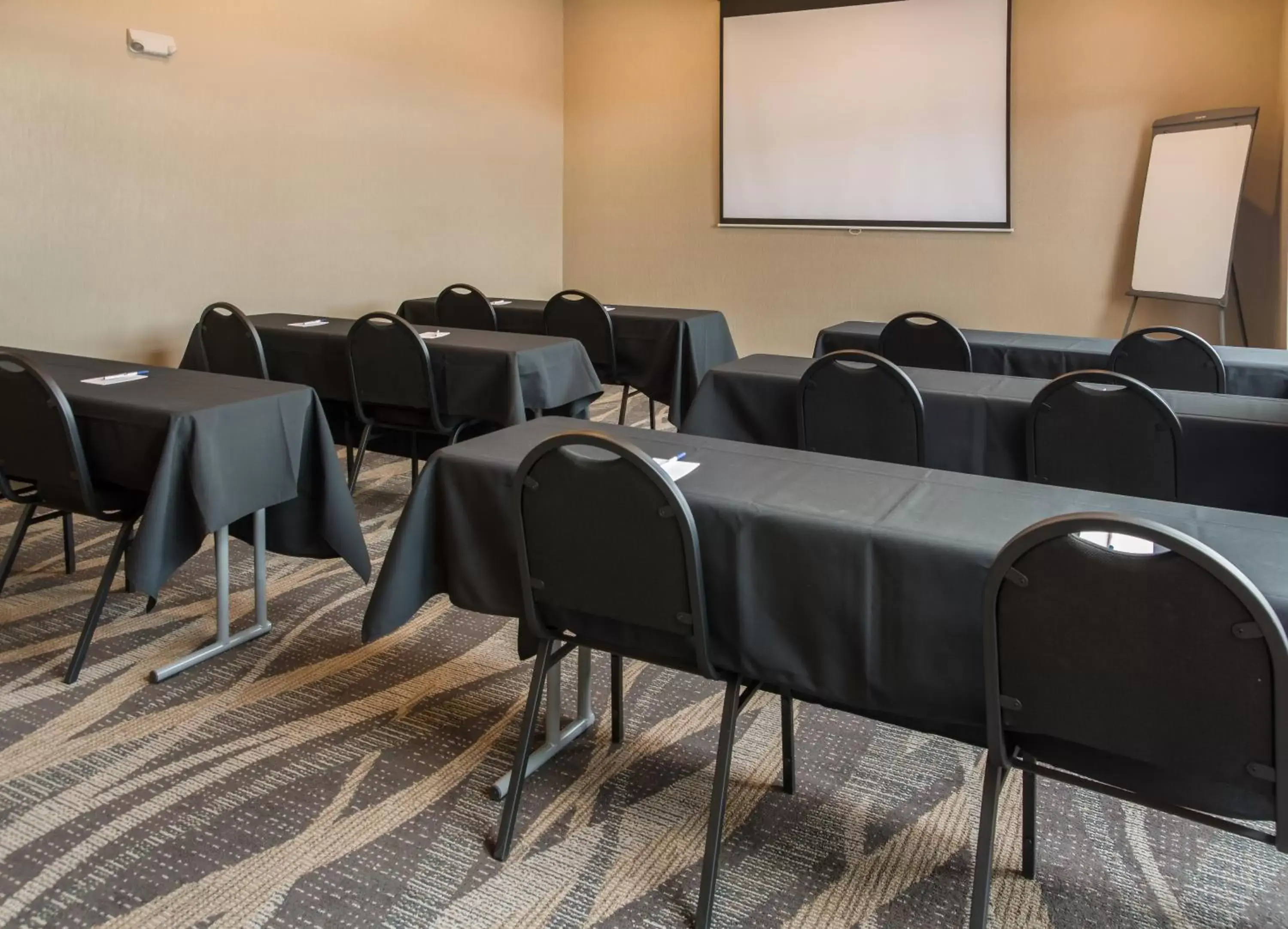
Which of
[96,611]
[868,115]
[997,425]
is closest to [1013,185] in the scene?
[868,115]

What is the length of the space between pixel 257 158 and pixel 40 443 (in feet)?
10.9

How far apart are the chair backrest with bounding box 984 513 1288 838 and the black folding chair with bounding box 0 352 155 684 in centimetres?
238

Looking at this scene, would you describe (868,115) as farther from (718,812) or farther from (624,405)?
(718,812)

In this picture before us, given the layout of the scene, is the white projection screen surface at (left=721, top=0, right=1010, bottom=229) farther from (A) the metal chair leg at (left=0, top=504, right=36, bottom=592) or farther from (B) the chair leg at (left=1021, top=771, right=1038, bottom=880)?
(A) the metal chair leg at (left=0, top=504, right=36, bottom=592)

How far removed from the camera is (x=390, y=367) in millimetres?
4098

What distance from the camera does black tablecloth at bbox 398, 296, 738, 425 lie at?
5.27 meters

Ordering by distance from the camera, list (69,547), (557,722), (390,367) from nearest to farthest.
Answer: (557,722)
(69,547)
(390,367)

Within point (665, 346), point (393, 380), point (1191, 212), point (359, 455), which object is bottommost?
point (359, 455)

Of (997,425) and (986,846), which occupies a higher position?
(997,425)

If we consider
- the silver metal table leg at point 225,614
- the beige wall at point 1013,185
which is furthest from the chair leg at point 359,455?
the beige wall at point 1013,185

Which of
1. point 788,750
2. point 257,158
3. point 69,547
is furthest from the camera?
point 257,158

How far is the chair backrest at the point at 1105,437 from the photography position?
8.87ft

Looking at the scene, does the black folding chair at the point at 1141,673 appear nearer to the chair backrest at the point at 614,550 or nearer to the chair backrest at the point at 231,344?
the chair backrest at the point at 614,550

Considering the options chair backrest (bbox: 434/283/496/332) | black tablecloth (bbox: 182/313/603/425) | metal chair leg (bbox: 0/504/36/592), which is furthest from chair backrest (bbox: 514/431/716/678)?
chair backrest (bbox: 434/283/496/332)
